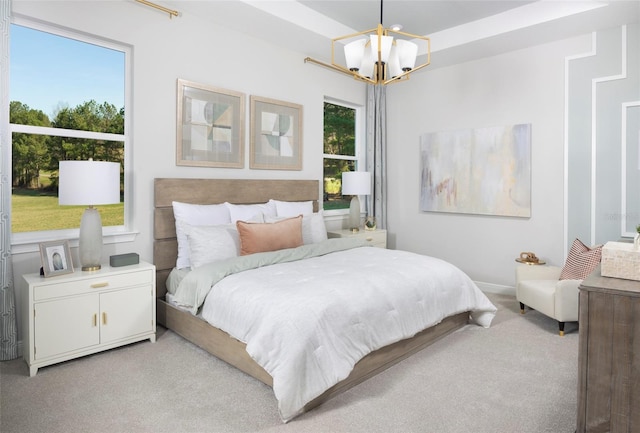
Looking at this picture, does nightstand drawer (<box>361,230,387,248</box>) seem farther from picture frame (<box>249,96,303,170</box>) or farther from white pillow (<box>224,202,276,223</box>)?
white pillow (<box>224,202,276,223</box>)

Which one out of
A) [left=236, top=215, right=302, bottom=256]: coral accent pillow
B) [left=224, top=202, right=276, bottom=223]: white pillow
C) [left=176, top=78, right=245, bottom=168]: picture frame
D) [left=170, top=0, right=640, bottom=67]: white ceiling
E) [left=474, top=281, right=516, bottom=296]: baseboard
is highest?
[left=170, top=0, right=640, bottom=67]: white ceiling

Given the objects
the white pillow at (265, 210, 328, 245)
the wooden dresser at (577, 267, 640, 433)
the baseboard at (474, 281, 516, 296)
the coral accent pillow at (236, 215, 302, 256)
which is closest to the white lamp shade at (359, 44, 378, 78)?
the coral accent pillow at (236, 215, 302, 256)

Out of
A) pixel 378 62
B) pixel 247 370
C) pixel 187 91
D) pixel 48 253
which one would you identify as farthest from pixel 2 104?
pixel 378 62

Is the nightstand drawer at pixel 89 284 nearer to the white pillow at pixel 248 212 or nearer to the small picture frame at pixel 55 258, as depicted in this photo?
the small picture frame at pixel 55 258

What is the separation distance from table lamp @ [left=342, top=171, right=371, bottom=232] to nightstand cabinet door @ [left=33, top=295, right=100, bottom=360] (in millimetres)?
3070

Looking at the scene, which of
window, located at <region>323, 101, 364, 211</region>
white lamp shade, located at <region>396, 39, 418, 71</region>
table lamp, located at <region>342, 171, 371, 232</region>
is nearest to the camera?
white lamp shade, located at <region>396, 39, 418, 71</region>

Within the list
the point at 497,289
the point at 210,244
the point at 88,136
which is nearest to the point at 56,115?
the point at 88,136

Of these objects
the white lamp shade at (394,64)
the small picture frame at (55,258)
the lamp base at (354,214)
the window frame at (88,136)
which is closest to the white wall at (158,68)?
the window frame at (88,136)

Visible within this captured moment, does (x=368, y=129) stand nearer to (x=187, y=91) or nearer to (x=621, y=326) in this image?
(x=187, y=91)

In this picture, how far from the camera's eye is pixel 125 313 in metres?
2.84

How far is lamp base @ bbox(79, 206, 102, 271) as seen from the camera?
109 inches

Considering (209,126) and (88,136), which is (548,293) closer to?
(209,126)

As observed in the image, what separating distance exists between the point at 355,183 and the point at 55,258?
127 inches

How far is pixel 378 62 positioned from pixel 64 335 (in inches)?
112
